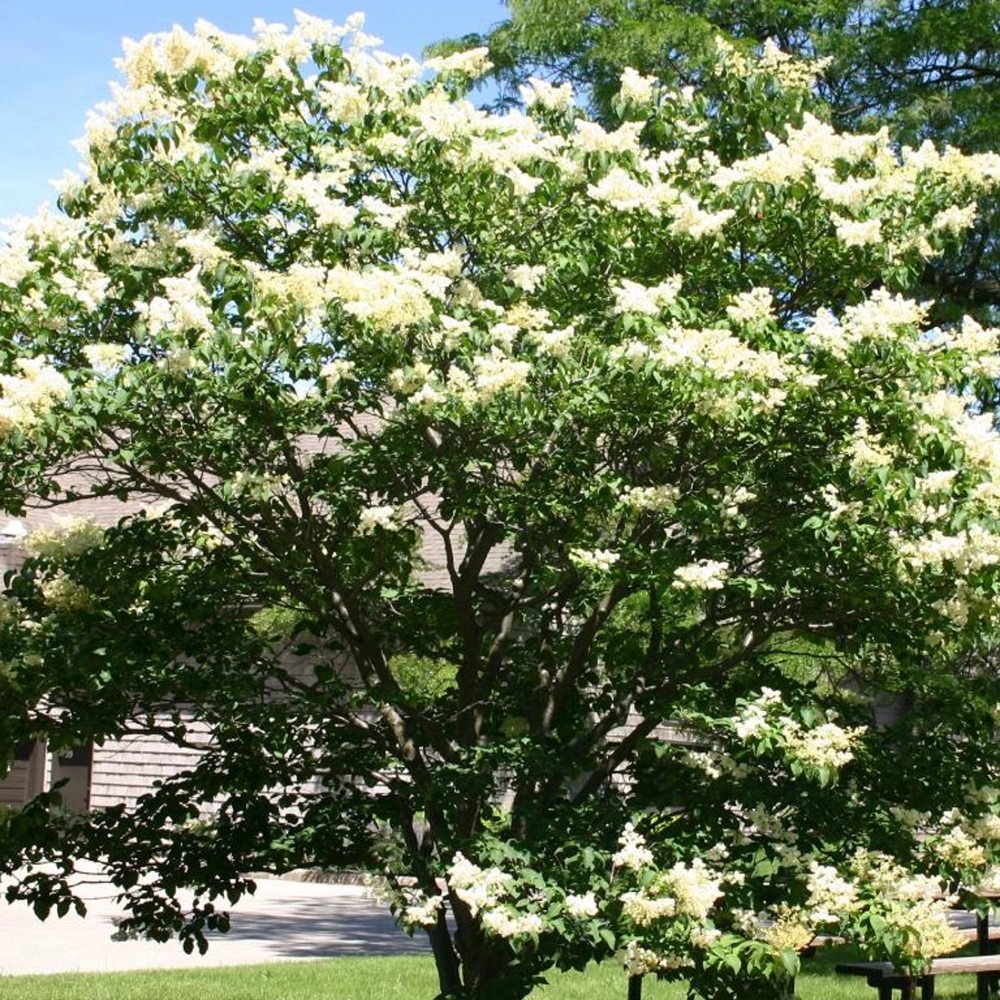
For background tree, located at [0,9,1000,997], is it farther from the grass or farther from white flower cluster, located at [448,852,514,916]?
the grass

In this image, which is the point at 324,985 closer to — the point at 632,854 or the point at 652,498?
the point at 632,854

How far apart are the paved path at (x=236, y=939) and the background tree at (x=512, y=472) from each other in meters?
5.20

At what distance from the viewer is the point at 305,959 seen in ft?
37.7

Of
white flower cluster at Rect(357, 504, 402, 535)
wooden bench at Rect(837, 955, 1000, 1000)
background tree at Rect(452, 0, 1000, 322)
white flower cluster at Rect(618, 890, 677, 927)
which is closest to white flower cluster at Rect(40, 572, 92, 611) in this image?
white flower cluster at Rect(357, 504, 402, 535)

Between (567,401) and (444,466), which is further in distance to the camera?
(444,466)

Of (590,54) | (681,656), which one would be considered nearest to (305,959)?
(681,656)

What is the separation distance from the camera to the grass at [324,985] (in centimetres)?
939

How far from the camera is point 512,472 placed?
6000mm

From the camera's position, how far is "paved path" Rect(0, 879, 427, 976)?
36.7 feet

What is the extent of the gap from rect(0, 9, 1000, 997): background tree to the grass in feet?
11.4

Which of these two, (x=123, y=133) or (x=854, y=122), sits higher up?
(x=854, y=122)

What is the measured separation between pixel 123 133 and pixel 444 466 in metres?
1.66

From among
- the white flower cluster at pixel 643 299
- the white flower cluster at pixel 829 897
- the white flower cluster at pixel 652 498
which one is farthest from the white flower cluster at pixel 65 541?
the white flower cluster at pixel 829 897

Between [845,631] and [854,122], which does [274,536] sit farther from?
[854,122]
